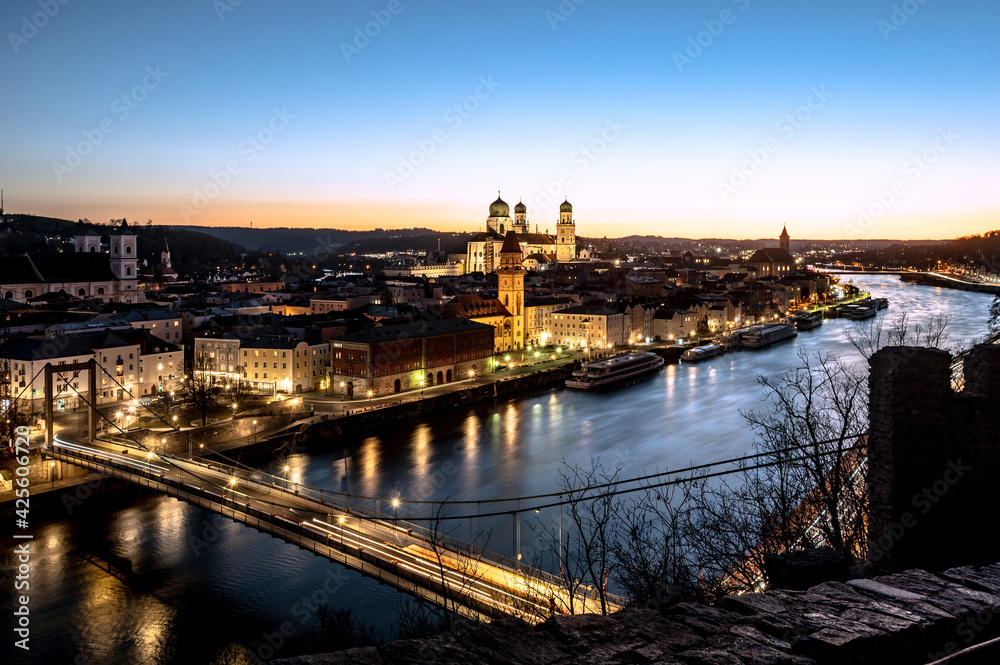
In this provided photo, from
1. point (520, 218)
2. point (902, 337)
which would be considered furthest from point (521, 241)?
point (902, 337)

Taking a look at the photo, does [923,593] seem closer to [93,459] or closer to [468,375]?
[93,459]

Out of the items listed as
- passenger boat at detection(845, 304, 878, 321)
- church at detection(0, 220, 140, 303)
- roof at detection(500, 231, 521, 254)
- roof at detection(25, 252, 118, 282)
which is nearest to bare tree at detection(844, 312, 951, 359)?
passenger boat at detection(845, 304, 878, 321)

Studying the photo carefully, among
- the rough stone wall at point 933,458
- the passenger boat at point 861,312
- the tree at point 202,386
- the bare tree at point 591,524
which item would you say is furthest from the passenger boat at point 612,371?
the passenger boat at point 861,312

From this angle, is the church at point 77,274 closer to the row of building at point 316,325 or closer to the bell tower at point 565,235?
the row of building at point 316,325

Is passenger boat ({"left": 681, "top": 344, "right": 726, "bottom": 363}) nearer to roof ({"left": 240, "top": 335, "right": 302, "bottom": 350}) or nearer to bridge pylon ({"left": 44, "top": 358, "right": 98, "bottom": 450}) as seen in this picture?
roof ({"left": 240, "top": 335, "right": 302, "bottom": 350})

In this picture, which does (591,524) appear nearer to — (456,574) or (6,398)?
(456,574)

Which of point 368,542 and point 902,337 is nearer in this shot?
point 902,337
